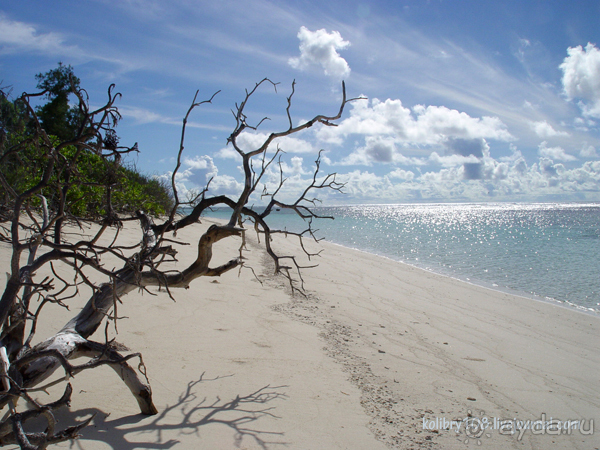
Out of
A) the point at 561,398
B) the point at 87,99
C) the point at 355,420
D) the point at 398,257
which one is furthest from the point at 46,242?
the point at 398,257

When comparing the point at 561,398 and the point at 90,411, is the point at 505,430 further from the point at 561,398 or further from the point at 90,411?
the point at 90,411

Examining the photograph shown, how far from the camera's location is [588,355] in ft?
19.8

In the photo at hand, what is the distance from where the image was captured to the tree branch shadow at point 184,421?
2.76m

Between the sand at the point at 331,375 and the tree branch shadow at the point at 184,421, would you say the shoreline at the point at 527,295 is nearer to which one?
the sand at the point at 331,375

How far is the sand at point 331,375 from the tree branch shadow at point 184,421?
14 mm

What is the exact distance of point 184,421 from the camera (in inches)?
122

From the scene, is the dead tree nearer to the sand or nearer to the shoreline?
the sand

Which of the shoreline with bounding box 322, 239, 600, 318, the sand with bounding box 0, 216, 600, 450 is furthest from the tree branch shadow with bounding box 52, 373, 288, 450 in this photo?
the shoreline with bounding box 322, 239, 600, 318

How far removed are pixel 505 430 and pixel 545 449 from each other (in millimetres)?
324

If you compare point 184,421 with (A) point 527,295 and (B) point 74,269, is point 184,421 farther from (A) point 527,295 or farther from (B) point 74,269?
(A) point 527,295

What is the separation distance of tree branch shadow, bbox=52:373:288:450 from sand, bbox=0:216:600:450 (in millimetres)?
14

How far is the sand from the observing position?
3.12 meters

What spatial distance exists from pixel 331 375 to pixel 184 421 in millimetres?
1738

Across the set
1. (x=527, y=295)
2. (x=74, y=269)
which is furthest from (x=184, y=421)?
(x=527, y=295)
